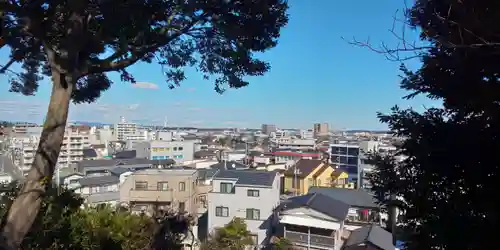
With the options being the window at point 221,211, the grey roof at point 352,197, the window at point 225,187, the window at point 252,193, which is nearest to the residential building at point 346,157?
the grey roof at point 352,197

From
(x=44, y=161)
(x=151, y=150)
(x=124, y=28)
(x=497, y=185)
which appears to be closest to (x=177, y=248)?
(x=44, y=161)

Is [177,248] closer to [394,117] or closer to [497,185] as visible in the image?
[394,117]

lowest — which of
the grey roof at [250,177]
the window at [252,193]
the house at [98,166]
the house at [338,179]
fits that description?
the house at [338,179]

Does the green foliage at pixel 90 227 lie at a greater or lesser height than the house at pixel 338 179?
greater

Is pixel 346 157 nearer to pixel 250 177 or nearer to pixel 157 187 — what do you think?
pixel 250 177

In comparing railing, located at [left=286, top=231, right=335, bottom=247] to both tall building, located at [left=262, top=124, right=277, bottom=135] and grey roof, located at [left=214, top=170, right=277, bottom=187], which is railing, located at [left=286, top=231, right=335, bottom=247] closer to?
grey roof, located at [left=214, top=170, right=277, bottom=187]

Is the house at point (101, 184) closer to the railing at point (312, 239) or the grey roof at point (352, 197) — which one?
the railing at point (312, 239)

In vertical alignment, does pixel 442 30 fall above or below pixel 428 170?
above

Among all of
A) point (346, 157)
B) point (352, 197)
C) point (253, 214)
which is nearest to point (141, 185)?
point (253, 214)
